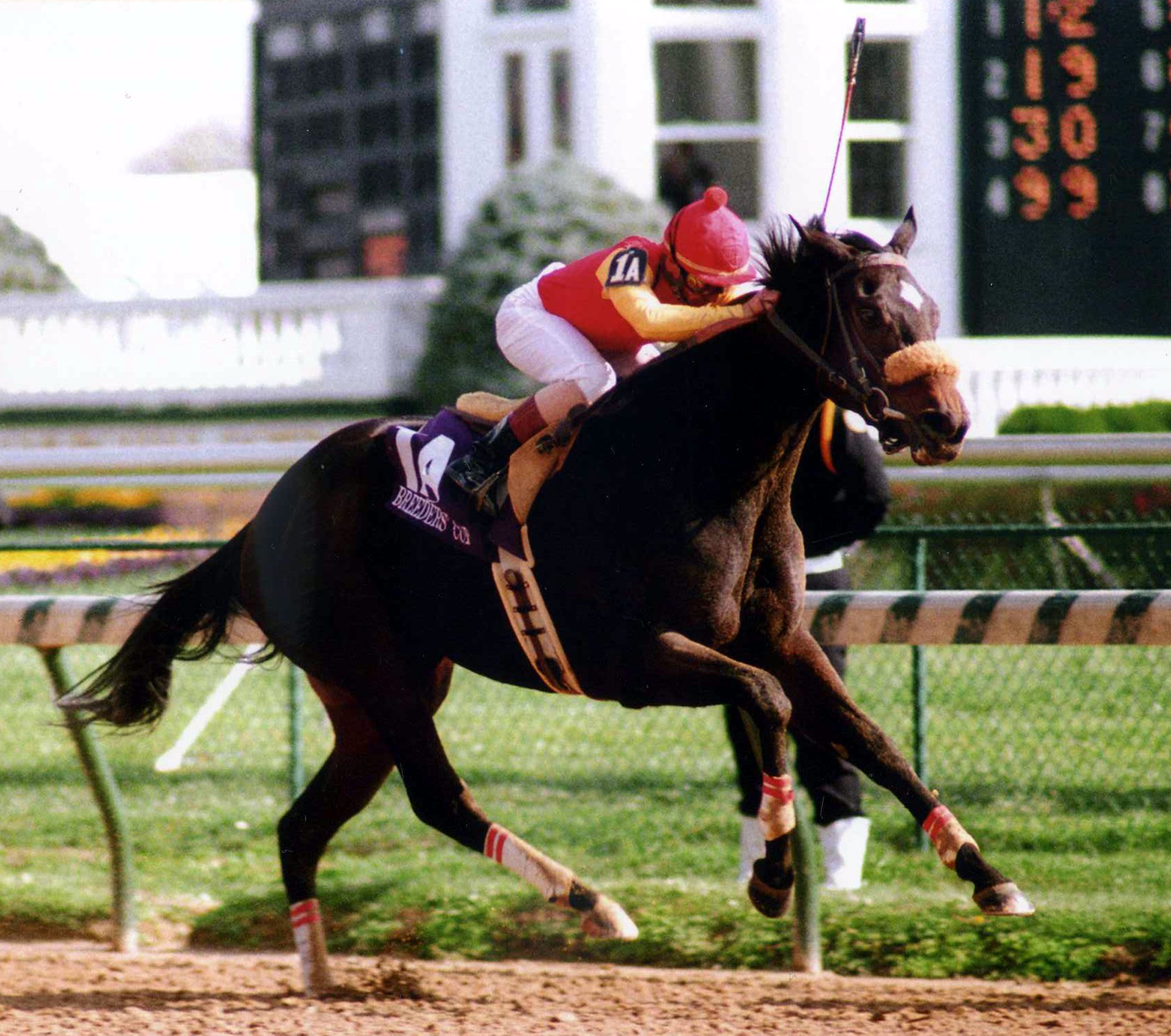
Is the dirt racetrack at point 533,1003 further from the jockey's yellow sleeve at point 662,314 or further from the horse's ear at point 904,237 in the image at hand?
the horse's ear at point 904,237

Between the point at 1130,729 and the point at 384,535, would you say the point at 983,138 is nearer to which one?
the point at 1130,729

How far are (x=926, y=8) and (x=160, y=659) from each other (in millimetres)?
10092

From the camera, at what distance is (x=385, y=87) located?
18.9m

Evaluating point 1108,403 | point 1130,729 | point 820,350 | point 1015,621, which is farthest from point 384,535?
point 1108,403

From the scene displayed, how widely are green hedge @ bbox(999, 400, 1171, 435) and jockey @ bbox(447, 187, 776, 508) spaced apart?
510 centimetres

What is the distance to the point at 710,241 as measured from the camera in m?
3.95

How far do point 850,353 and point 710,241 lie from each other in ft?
1.40

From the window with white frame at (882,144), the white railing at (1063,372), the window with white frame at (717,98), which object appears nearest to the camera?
the white railing at (1063,372)

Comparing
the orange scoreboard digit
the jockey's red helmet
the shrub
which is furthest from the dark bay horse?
the shrub

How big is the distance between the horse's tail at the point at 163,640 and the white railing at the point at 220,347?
9.11 metres

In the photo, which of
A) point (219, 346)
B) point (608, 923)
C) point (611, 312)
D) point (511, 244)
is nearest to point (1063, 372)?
point (511, 244)

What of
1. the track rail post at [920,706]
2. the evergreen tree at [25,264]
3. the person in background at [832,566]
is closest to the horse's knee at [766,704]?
the person in background at [832,566]

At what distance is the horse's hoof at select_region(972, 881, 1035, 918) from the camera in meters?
3.82

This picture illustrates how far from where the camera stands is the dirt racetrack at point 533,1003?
4.18 meters
